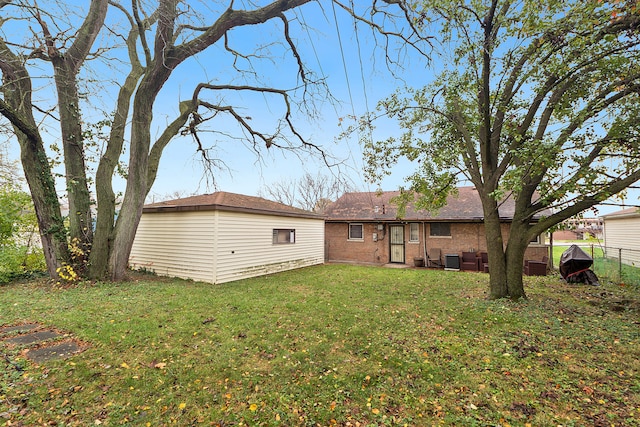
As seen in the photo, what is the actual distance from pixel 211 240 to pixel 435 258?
9.96m

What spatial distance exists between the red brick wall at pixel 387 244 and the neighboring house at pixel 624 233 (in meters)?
5.24

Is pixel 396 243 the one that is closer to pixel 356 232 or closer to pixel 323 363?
pixel 356 232

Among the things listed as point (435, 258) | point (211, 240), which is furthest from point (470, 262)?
point (211, 240)

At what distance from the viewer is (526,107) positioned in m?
6.32

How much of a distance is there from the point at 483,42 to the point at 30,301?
34.7ft

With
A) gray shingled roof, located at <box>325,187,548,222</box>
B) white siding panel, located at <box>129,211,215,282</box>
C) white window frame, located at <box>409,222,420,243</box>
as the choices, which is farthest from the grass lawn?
white window frame, located at <box>409,222,420,243</box>

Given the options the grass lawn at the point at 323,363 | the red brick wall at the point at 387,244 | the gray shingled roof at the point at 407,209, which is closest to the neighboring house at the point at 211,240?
the grass lawn at the point at 323,363

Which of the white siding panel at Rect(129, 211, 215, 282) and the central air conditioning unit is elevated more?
the white siding panel at Rect(129, 211, 215, 282)

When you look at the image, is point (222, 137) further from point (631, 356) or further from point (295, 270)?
point (631, 356)

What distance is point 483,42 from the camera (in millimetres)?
5707

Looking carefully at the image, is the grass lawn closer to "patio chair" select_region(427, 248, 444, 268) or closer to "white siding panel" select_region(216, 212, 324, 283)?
"white siding panel" select_region(216, 212, 324, 283)

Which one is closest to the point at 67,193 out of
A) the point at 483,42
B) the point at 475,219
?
the point at 483,42

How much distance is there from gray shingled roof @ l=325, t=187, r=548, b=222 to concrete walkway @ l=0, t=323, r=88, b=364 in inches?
413

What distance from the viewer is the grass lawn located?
2.66m
